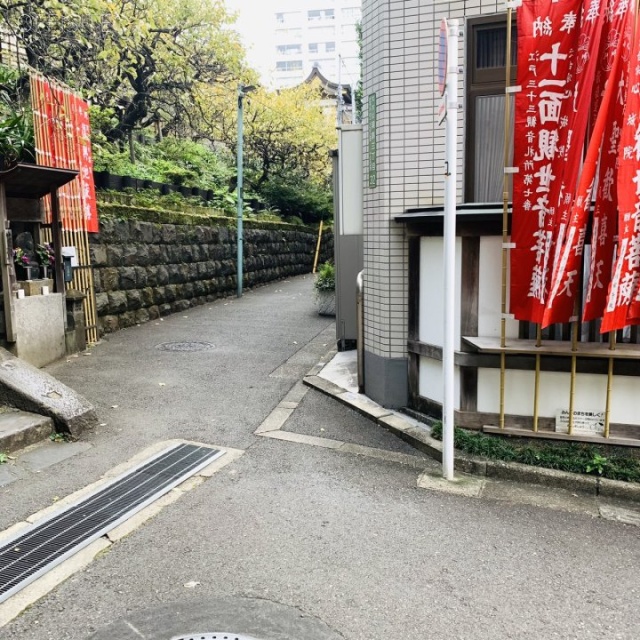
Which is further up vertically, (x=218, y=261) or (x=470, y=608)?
(x=218, y=261)

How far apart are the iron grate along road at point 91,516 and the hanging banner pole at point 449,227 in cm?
219

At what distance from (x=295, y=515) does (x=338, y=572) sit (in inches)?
31.9

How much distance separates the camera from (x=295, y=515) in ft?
14.4

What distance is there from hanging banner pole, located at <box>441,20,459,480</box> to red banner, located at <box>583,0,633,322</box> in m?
1.15

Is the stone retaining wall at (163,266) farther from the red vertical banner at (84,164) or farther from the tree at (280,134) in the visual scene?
the tree at (280,134)

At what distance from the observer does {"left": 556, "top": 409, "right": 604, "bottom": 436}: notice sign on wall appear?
205 inches

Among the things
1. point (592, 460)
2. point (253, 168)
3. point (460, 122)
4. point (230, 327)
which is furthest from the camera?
point (253, 168)

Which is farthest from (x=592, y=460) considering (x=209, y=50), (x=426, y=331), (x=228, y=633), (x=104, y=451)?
(x=209, y=50)

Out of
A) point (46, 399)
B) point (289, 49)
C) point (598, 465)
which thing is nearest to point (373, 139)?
point (598, 465)

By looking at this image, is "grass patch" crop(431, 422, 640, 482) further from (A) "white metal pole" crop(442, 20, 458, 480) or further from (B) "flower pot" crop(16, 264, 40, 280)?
(B) "flower pot" crop(16, 264, 40, 280)

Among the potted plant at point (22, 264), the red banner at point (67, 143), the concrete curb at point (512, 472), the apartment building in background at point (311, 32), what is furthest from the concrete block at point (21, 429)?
the apartment building in background at point (311, 32)

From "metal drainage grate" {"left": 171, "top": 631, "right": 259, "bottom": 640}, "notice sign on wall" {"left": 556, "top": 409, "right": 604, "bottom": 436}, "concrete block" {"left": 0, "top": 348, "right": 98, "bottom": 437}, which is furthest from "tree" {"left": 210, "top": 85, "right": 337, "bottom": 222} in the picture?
"metal drainage grate" {"left": 171, "top": 631, "right": 259, "bottom": 640}

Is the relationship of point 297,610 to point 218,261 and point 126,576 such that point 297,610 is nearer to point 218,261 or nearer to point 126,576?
point 126,576

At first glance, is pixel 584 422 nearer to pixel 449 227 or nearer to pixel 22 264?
pixel 449 227
